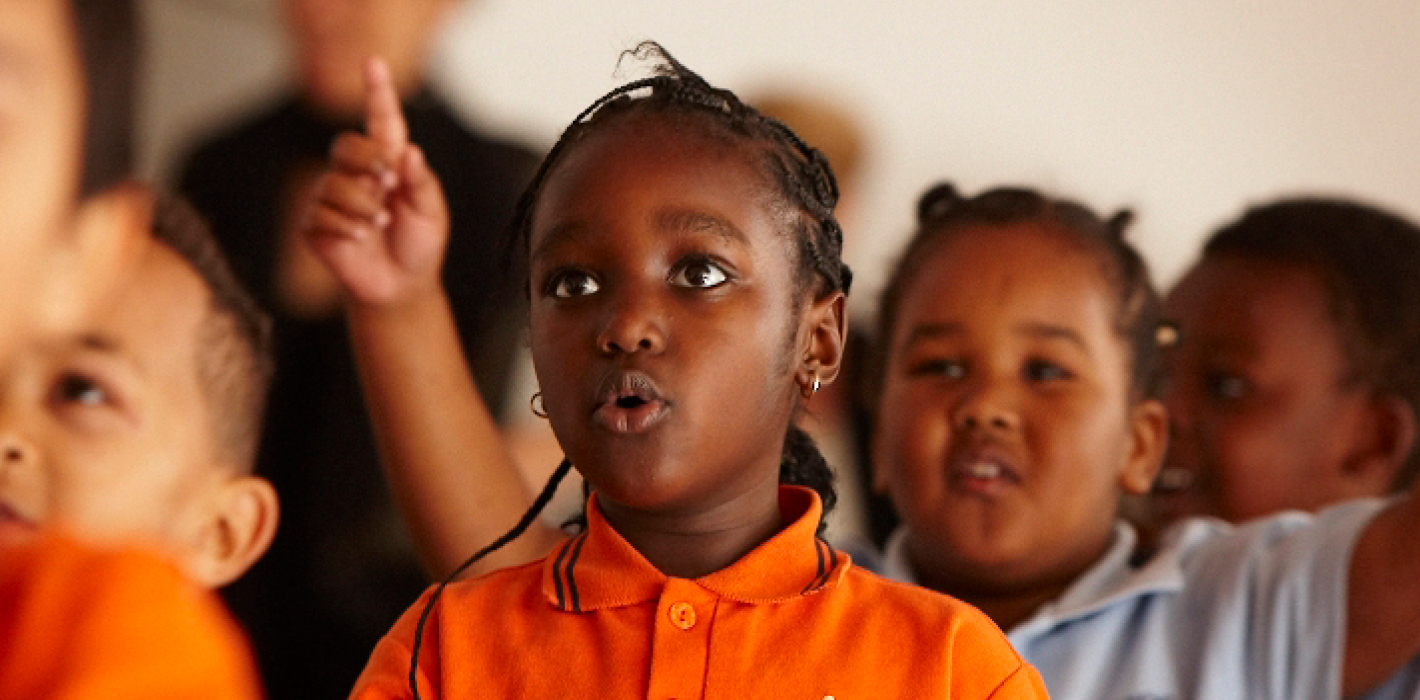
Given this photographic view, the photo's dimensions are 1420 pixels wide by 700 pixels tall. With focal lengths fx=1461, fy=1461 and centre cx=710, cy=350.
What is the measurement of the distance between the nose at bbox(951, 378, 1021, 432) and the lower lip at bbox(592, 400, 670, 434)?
483 mm

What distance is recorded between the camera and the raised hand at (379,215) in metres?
1.20

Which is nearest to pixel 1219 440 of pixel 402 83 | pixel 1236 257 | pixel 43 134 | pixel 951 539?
pixel 1236 257

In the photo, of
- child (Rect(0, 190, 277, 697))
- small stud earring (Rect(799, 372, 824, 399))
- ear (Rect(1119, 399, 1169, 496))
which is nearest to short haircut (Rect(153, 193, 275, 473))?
child (Rect(0, 190, 277, 697))

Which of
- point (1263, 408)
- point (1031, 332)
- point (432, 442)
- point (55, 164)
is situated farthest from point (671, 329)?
point (1263, 408)

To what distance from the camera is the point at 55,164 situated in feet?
4.79

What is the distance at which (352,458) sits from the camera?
166cm

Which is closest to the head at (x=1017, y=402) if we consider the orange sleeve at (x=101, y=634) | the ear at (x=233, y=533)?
the ear at (x=233, y=533)

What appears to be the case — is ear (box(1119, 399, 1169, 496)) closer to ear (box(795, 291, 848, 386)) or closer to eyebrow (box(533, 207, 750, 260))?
ear (box(795, 291, 848, 386))

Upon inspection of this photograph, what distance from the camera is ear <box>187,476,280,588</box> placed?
1224mm

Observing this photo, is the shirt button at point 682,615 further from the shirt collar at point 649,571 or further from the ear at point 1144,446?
the ear at point 1144,446

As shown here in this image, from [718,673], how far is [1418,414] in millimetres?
1154

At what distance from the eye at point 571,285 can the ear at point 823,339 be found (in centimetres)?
15

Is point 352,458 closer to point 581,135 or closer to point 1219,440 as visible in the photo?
point 581,135

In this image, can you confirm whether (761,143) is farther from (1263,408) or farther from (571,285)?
(1263,408)
